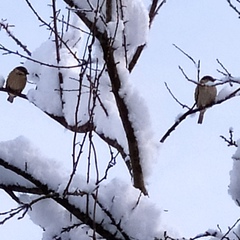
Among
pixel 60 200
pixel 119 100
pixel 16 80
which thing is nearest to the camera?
pixel 60 200

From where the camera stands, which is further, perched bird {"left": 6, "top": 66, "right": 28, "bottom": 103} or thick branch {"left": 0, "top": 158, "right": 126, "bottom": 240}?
perched bird {"left": 6, "top": 66, "right": 28, "bottom": 103}

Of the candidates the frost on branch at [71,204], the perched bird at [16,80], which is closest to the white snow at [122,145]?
the frost on branch at [71,204]

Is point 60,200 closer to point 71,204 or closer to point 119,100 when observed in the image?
point 71,204

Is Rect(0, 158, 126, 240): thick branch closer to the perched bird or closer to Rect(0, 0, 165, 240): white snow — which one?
Rect(0, 0, 165, 240): white snow

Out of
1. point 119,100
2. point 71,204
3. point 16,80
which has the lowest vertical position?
point 71,204

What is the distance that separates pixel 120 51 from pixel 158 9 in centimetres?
88

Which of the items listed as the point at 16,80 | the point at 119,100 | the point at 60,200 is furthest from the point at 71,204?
the point at 16,80

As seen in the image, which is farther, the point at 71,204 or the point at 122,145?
the point at 122,145

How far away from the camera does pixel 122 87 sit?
3107mm

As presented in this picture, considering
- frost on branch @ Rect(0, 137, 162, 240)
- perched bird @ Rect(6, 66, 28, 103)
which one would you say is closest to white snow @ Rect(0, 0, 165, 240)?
frost on branch @ Rect(0, 137, 162, 240)

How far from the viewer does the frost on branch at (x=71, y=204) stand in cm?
288

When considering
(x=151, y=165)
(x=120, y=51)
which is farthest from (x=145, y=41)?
(x=151, y=165)

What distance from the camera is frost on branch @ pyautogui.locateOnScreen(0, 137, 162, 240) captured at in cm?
288

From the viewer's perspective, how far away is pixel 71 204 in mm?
2908
